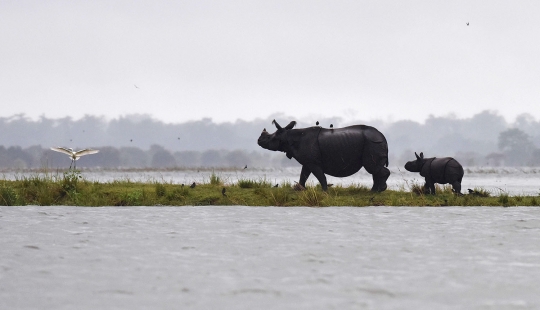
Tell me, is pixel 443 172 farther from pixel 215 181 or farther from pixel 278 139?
pixel 215 181

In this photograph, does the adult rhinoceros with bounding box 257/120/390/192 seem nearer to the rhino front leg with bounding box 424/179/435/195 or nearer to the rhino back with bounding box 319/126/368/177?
the rhino back with bounding box 319/126/368/177

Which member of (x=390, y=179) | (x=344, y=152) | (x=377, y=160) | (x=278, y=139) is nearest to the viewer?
(x=377, y=160)

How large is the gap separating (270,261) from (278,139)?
971 centimetres

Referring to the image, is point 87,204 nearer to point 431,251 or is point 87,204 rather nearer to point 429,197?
point 429,197

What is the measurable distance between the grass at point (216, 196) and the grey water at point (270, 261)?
7.16ft

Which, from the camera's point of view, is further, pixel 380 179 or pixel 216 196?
pixel 380 179

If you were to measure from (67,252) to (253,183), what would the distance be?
9.35 metres

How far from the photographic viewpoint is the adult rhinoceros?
16609mm

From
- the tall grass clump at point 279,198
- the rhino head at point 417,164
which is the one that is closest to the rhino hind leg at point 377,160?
the rhino head at point 417,164

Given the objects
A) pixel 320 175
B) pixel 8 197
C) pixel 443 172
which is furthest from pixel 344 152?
pixel 8 197

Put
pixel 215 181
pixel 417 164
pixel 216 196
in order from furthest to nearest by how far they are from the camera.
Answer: pixel 215 181, pixel 417 164, pixel 216 196

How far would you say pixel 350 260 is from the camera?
26.0 feet

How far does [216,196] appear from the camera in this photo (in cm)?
1602

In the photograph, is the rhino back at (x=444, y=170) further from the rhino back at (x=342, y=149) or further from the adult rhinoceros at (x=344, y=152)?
the rhino back at (x=342, y=149)
